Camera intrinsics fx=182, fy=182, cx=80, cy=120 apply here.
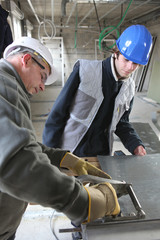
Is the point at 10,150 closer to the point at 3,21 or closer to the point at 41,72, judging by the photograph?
the point at 41,72

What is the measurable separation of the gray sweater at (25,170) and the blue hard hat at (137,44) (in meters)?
0.80

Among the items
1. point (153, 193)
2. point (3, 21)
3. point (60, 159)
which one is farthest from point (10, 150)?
point (3, 21)

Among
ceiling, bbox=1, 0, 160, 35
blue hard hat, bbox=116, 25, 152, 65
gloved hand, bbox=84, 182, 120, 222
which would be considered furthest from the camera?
ceiling, bbox=1, 0, 160, 35

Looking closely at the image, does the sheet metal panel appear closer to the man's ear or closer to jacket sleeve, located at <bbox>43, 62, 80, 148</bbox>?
jacket sleeve, located at <bbox>43, 62, 80, 148</bbox>

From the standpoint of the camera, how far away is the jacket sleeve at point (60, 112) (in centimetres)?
120

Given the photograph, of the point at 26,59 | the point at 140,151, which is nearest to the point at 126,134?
the point at 140,151

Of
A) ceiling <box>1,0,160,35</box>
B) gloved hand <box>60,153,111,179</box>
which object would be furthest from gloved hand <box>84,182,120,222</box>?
ceiling <box>1,0,160,35</box>

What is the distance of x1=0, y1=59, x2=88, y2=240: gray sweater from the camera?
46cm

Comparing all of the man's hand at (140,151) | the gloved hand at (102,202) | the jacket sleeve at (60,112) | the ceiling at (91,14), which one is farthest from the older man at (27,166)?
the ceiling at (91,14)

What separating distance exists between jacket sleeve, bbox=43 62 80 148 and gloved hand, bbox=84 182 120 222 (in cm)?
63

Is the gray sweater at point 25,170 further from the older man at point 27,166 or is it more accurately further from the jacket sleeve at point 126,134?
the jacket sleeve at point 126,134

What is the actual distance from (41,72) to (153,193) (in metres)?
0.71

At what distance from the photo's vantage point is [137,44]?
3.64 feet

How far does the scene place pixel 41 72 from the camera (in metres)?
0.77
